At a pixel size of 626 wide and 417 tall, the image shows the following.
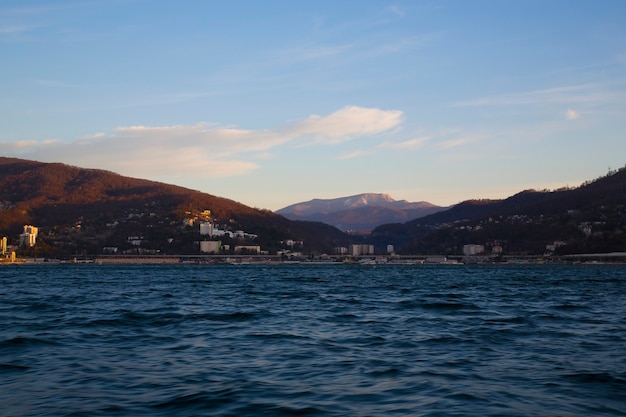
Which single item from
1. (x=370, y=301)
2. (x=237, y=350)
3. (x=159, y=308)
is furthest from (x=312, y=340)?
(x=370, y=301)

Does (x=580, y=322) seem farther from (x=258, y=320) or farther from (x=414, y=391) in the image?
(x=414, y=391)

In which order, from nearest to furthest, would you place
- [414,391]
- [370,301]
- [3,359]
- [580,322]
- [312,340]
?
[414,391]
[3,359]
[312,340]
[580,322]
[370,301]

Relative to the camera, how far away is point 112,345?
2305 cm

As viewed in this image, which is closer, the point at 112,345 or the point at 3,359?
the point at 3,359

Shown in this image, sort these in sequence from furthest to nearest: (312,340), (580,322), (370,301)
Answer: (370,301), (580,322), (312,340)

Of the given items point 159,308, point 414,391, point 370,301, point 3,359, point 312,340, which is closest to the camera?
point 414,391

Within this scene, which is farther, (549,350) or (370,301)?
(370,301)

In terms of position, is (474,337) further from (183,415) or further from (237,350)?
(183,415)

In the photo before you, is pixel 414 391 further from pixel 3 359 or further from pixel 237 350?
pixel 3 359

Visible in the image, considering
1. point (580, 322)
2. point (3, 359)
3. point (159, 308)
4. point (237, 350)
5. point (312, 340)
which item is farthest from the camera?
point (159, 308)

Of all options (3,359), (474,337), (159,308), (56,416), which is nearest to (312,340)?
(474,337)

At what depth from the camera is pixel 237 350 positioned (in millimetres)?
21844

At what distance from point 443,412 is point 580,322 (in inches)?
745

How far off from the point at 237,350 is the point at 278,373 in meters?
4.14
